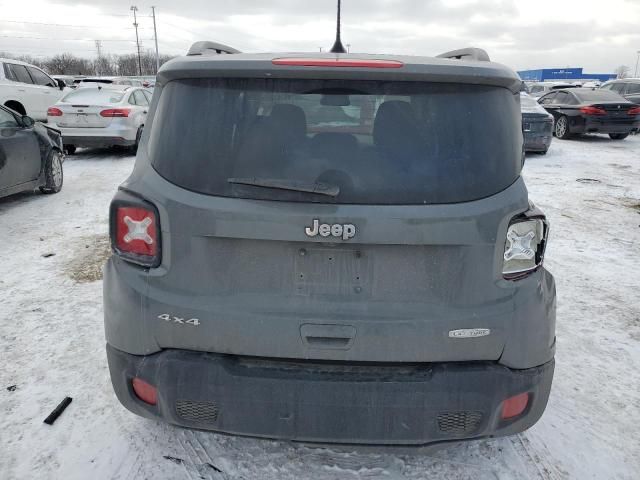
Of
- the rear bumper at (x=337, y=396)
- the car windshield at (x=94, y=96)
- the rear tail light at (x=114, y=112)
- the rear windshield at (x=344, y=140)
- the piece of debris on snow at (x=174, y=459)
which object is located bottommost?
the piece of debris on snow at (x=174, y=459)

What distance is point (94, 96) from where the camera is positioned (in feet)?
38.6

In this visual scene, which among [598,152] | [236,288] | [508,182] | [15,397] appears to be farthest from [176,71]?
[598,152]

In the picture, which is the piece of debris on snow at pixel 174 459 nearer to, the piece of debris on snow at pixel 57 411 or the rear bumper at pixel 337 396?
the rear bumper at pixel 337 396

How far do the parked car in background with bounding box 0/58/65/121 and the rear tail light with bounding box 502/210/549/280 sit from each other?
51.0 feet

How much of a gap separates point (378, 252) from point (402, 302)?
22cm

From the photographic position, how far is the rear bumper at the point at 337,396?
6.54ft

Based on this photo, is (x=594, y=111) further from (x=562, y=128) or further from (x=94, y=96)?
(x=94, y=96)

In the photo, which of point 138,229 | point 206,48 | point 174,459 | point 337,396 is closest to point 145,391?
point 174,459

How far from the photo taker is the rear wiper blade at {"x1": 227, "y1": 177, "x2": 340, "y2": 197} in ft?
6.37

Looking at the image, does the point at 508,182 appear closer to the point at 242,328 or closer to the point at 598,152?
the point at 242,328

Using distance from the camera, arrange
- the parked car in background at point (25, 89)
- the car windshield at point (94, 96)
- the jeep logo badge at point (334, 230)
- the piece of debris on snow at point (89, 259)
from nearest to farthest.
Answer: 1. the jeep logo badge at point (334, 230)
2. the piece of debris on snow at point (89, 259)
3. the car windshield at point (94, 96)
4. the parked car in background at point (25, 89)

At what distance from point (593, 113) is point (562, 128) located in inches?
46.7

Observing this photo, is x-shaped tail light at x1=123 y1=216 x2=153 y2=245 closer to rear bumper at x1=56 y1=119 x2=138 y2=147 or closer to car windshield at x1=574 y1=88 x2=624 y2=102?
rear bumper at x1=56 y1=119 x2=138 y2=147

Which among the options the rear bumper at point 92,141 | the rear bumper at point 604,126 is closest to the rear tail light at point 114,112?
the rear bumper at point 92,141
